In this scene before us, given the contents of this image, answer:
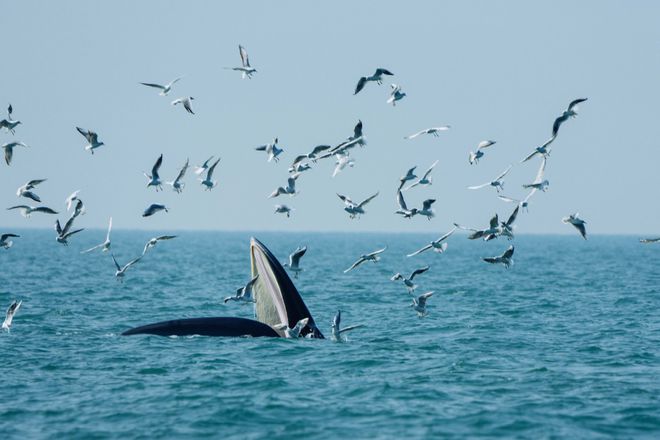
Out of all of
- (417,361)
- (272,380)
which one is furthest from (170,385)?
(417,361)

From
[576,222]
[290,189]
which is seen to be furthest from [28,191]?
[576,222]

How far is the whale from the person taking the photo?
2220 cm

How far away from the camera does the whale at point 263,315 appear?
22203mm

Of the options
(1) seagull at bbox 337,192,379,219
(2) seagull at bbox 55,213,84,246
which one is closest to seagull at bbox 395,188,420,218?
(1) seagull at bbox 337,192,379,219

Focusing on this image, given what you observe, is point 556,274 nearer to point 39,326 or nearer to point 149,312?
point 149,312

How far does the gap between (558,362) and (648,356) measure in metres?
2.62

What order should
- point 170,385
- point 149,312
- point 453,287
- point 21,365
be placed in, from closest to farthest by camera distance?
point 170,385 → point 21,365 → point 149,312 → point 453,287

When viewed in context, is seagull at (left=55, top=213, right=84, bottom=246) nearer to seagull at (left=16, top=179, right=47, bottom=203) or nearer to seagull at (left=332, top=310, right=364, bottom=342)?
seagull at (left=16, top=179, right=47, bottom=203)

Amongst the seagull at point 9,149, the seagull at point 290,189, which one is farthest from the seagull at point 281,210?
the seagull at point 9,149

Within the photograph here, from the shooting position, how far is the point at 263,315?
76.9 feet

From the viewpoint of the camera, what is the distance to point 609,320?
3228 cm

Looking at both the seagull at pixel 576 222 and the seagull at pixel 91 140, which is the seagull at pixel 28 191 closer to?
the seagull at pixel 91 140

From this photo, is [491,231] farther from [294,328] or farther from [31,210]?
[31,210]

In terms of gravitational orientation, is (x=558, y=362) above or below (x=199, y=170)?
below
